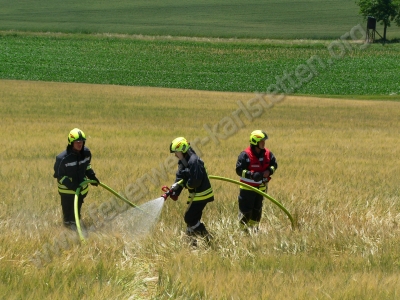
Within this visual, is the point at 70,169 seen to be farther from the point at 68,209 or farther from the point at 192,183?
the point at 192,183

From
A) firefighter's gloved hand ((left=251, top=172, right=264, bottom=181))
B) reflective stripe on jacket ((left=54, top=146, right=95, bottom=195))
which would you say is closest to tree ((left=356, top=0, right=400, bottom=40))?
firefighter's gloved hand ((left=251, top=172, right=264, bottom=181))

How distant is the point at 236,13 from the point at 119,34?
27.4 meters

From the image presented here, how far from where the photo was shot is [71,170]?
9297mm

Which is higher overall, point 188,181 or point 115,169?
point 188,181

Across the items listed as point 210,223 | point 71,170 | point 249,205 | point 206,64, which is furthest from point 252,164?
point 206,64

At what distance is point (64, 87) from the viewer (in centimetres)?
4088

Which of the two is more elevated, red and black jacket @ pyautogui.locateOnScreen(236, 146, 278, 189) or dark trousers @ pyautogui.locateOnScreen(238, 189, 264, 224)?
red and black jacket @ pyautogui.locateOnScreen(236, 146, 278, 189)

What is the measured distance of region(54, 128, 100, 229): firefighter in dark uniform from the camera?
918 centimetres

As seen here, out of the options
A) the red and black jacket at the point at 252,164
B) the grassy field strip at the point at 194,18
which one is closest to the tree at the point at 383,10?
the grassy field strip at the point at 194,18

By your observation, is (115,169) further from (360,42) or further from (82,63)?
(360,42)

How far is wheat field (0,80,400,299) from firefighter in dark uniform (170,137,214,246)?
32 cm

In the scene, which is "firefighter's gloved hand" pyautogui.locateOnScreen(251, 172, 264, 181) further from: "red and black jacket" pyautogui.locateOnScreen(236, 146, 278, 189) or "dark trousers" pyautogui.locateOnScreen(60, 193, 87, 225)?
"dark trousers" pyautogui.locateOnScreen(60, 193, 87, 225)

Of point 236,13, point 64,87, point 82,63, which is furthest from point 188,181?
point 236,13

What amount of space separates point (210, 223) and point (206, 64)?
170ft
